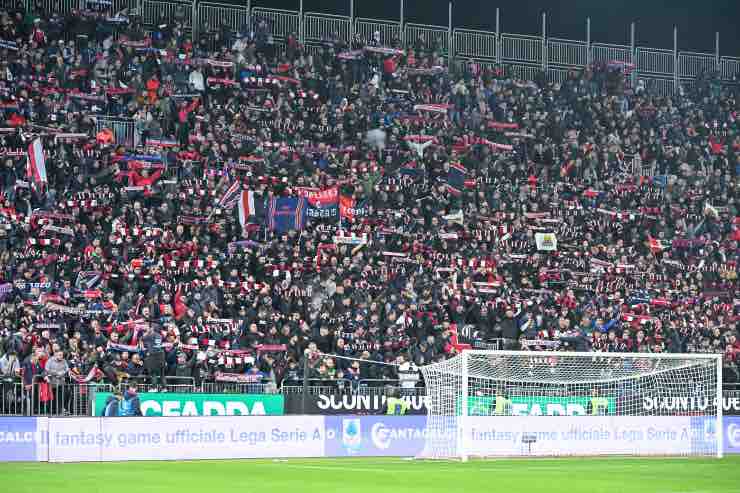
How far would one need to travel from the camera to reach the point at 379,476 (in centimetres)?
2238

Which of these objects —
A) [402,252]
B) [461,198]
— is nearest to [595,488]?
[402,252]

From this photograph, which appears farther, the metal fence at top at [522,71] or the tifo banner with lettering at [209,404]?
the metal fence at top at [522,71]

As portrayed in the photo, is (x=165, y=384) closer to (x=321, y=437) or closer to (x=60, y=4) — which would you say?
(x=321, y=437)

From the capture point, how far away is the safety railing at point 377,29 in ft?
158

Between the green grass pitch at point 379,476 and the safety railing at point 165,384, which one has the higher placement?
the safety railing at point 165,384

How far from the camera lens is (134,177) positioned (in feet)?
123

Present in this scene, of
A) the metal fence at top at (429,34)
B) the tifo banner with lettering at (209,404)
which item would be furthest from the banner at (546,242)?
the tifo banner with lettering at (209,404)

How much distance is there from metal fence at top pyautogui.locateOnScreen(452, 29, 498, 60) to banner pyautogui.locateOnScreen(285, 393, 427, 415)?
21881 mm

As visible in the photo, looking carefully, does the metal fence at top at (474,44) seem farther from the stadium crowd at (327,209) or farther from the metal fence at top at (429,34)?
the stadium crowd at (327,209)

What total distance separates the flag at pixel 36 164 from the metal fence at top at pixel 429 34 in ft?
55.5

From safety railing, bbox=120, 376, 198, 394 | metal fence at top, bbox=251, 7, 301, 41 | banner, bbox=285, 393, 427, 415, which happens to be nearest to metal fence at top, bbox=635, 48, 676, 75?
metal fence at top, bbox=251, 7, 301, 41

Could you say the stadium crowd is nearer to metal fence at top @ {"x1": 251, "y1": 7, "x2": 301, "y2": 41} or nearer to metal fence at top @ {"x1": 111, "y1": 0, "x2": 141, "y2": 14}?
metal fence at top @ {"x1": 111, "y1": 0, "x2": 141, "y2": 14}

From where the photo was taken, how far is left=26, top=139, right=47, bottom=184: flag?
36000mm

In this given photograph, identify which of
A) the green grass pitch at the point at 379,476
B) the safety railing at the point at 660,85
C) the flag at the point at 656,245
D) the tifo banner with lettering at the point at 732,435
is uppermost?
the safety railing at the point at 660,85
